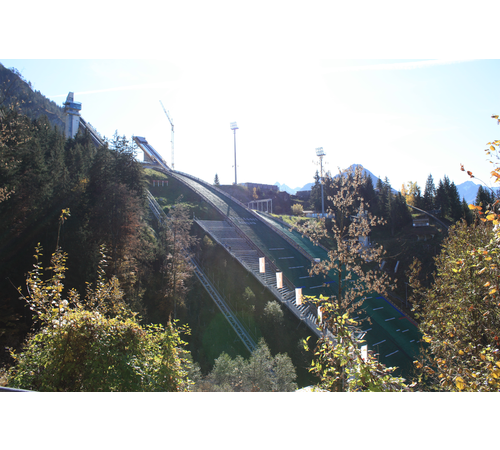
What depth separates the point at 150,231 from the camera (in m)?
20.3

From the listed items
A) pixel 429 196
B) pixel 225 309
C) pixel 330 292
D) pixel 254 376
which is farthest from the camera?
pixel 429 196

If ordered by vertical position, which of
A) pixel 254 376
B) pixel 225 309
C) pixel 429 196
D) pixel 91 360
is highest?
pixel 429 196

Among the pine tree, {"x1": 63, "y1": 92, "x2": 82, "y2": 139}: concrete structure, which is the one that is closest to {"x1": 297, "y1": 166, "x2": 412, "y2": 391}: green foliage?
the pine tree

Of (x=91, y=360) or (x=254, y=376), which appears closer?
(x=91, y=360)

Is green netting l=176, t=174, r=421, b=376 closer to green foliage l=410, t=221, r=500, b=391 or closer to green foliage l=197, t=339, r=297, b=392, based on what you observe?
green foliage l=197, t=339, r=297, b=392

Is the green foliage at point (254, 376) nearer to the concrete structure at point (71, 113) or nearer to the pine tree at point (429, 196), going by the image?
the pine tree at point (429, 196)

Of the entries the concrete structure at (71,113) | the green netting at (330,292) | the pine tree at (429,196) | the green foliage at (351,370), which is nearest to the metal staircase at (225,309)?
the green netting at (330,292)

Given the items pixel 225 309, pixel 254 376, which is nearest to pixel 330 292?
pixel 225 309

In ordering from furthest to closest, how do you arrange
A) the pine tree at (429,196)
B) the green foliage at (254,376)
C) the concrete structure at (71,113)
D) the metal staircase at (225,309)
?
the concrete structure at (71,113) < the pine tree at (429,196) < the metal staircase at (225,309) < the green foliage at (254,376)

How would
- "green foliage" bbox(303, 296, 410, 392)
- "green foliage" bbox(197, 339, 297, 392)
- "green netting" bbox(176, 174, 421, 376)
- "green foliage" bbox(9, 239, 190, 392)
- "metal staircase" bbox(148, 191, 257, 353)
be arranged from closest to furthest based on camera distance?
1. "green foliage" bbox(303, 296, 410, 392)
2. "green foliage" bbox(9, 239, 190, 392)
3. "green foliage" bbox(197, 339, 297, 392)
4. "metal staircase" bbox(148, 191, 257, 353)
5. "green netting" bbox(176, 174, 421, 376)

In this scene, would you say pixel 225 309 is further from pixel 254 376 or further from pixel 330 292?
pixel 254 376
